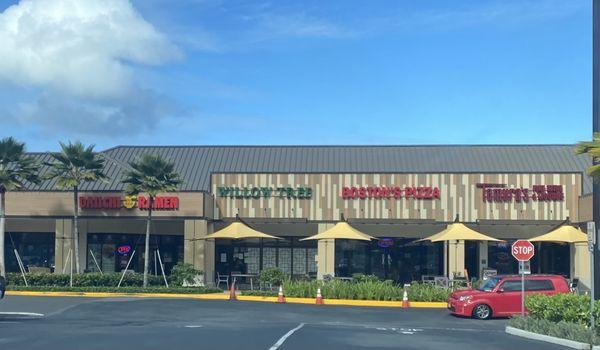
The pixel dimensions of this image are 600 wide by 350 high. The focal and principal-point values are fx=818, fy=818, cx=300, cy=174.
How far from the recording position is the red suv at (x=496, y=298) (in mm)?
25156

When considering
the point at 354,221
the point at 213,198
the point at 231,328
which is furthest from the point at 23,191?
the point at 231,328

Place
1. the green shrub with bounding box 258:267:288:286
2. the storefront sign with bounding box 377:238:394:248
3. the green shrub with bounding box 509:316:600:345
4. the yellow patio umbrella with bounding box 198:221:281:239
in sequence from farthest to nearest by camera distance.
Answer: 1. the storefront sign with bounding box 377:238:394:248
2. the yellow patio umbrella with bounding box 198:221:281:239
3. the green shrub with bounding box 258:267:288:286
4. the green shrub with bounding box 509:316:600:345

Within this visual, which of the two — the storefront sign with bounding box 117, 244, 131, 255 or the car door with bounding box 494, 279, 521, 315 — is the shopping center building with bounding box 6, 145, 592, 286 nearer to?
the storefront sign with bounding box 117, 244, 131, 255

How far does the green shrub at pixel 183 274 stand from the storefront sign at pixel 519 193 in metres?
13.9

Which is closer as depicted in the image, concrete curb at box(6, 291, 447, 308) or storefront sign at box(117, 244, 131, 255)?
concrete curb at box(6, 291, 447, 308)

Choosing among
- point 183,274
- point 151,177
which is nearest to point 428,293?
point 183,274

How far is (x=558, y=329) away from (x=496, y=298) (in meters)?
6.68

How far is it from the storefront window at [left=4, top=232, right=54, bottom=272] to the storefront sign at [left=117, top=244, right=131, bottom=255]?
352cm

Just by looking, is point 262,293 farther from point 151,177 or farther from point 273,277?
point 151,177

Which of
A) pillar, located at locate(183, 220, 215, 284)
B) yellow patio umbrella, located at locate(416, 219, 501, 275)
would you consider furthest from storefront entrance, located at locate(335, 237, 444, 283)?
pillar, located at locate(183, 220, 215, 284)

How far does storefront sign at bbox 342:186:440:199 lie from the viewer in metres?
38.7

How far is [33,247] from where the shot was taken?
137ft

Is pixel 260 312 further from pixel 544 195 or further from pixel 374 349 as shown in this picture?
pixel 544 195

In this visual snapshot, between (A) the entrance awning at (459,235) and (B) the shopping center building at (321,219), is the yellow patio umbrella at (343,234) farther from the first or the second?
(B) the shopping center building at (321,219)
